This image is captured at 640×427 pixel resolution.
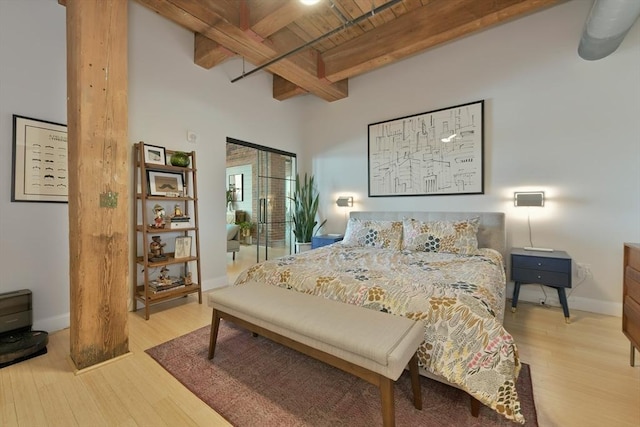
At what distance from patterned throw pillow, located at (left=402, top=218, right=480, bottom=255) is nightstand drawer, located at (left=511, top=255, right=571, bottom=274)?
42 cm

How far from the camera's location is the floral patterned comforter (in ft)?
4.53

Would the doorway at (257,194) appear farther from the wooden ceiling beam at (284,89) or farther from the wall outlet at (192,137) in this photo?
the wooden ceiling beam at (284,89)

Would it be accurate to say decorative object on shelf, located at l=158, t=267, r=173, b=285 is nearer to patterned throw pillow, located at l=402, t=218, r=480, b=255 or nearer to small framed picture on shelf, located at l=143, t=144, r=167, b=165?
small framed picture on shelf, located at l=143, t=144, r=167, b=165

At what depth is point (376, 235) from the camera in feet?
11.5

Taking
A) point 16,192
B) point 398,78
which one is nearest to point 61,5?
point 16,192

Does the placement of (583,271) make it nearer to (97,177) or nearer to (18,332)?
(97,177)

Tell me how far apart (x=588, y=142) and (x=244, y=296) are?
3.81 meters

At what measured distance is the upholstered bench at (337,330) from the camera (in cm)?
127

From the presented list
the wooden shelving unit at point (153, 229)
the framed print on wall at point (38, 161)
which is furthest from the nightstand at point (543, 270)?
the framed print on wall at point (38, 161)

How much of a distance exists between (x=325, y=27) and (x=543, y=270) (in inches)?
147

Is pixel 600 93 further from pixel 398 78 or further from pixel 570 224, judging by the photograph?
pixel 398 78

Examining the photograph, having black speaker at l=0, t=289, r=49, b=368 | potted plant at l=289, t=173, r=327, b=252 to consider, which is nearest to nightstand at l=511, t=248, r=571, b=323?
potted plant at l=289, t=173, r=327, b=252

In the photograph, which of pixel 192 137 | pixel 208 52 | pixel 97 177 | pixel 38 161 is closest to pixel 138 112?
pixel 192 137

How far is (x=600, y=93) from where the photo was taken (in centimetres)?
281
